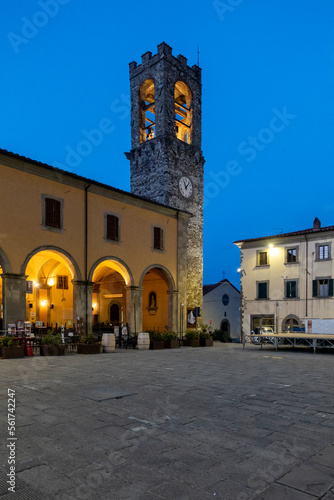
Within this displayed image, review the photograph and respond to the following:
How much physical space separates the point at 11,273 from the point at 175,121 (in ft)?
71.4

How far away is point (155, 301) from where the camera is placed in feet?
82.6

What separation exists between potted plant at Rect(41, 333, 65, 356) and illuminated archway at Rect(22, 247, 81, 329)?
8.37 meters

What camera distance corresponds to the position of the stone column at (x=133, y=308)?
20.6 metres

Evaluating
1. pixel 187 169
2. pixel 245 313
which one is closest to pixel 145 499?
pixel 245 313

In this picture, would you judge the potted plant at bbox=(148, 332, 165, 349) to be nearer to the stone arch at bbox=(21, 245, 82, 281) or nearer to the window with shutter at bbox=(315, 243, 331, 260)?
the stone arch at bbox=(21, 245, 82, 281)

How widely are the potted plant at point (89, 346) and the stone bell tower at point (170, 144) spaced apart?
1690 centimetres

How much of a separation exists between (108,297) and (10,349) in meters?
13.5

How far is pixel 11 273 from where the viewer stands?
15422 mm

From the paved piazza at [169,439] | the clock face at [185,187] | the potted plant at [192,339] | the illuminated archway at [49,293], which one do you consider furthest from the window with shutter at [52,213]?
the clock face at [185,187]

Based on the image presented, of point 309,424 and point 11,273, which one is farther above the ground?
point 11,273

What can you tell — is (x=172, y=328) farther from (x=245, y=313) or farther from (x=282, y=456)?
(x=282, y=456)

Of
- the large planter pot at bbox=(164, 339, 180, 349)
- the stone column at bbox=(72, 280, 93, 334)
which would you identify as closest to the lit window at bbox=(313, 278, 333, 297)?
the large planter pot at bbox=(164, 339, 180, 349)

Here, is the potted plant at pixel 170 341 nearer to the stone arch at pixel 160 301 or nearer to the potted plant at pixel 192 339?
the potted plant at pixel 192 339

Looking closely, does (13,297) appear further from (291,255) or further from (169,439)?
(291,255)
